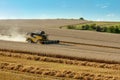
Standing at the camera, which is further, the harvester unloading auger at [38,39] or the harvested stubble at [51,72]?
the harvester unloading auger at [38,39]

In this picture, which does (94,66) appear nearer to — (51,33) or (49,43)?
(49,43)

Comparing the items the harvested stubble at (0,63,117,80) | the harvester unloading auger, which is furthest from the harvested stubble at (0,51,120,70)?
the harvester unloading auger

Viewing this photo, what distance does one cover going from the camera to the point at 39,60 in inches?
1256

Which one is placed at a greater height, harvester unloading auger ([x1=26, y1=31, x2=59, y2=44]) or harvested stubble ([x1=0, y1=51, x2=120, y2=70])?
harvester unloading auger ([x1=26, y1=31, x2=59, y2=44])

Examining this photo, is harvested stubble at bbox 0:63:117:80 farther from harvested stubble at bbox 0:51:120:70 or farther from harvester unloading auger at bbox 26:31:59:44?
harvester unloading auger at bbox 26:31:59:44

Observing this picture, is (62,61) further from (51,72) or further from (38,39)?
(38,39)

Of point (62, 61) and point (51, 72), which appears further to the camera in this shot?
point (62, 61)

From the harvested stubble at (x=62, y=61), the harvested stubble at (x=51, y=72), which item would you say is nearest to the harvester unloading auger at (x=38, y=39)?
the harvested stubble at (x=62, y=61)

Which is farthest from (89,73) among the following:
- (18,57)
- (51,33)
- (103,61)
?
(51,33)

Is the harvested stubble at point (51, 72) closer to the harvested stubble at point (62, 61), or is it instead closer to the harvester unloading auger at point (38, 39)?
the harvested stubble at point (62, 61)

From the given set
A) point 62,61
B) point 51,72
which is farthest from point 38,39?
point 51,72

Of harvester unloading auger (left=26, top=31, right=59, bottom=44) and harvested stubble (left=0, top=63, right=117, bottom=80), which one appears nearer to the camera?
harvested stubble (left=0, top=63, right=117, bottom=80)

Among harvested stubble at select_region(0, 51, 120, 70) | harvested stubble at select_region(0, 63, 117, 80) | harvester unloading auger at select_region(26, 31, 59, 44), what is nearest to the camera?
harvested stubble at select_region(0, 63, 117, 80)

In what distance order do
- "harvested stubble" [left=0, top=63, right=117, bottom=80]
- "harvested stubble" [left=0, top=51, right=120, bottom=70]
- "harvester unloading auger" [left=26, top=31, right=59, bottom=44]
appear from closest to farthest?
1. "harvested stubble" [left=0, top=63, right=117, bottom=80]
2. "harvested stubble" [left=0, top=51, right=120, bottom=70]
3. "harvester unloading auger" [left=26, top=31, right=59, bottom=44]
